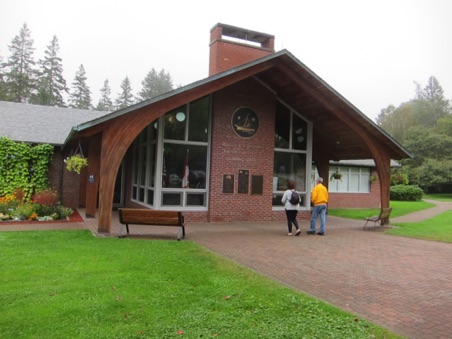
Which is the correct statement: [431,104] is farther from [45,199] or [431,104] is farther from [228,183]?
[45,199]

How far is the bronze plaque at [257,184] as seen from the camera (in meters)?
14.2

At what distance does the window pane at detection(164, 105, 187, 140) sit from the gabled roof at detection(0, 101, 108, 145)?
187 inches

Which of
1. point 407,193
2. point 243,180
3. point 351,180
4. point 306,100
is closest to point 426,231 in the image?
point 306,100

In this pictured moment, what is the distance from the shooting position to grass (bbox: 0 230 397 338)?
4.13 meters

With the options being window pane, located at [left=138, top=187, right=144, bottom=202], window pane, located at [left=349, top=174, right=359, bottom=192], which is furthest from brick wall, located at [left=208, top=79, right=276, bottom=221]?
window pane, located at [left=349, top=174, right=359, bottom=192]

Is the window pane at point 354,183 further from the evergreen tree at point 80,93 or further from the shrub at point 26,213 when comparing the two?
the evergreen tree at point 80,93

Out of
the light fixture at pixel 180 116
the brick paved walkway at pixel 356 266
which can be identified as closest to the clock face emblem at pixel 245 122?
the light fixture at pixel 180 116

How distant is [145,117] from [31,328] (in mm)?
6902

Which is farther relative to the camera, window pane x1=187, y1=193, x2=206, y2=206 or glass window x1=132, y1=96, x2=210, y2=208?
window pane x1=187, y1=193, x2=206, y2=206

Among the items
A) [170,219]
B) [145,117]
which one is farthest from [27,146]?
[170,219]

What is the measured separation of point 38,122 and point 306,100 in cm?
1249

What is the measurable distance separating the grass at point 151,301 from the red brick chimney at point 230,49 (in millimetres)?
9269

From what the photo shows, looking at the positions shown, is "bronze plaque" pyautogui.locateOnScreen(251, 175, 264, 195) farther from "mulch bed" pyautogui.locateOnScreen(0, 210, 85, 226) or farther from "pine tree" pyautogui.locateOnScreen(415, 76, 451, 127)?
"pine tree" pyautogui.locateOnScreen(415, 76, 451, 127)

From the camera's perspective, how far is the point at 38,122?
59.7 feet
